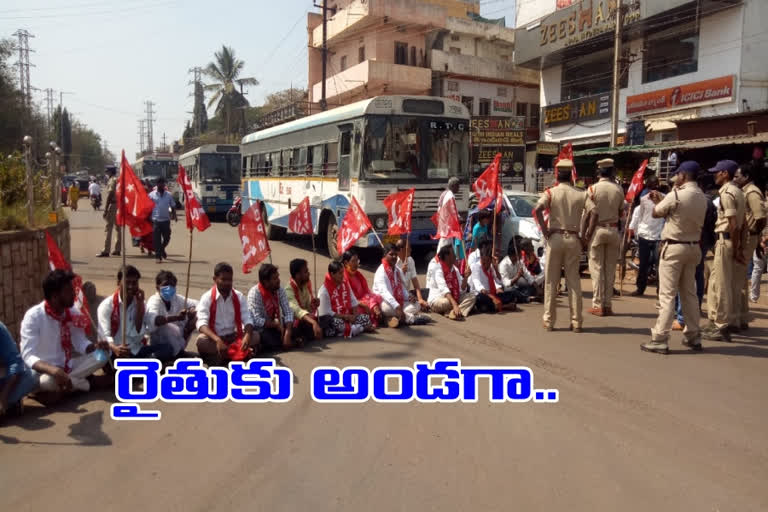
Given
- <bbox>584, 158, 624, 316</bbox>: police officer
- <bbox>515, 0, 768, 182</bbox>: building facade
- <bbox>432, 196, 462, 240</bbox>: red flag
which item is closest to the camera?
<bbox>584, 158, 624, 316</bbox>: police officer

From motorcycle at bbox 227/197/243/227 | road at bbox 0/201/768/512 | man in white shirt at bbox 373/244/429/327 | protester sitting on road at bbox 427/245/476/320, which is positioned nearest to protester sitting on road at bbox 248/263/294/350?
road at bbox 0/201/768/512

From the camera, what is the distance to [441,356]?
6.25 metres

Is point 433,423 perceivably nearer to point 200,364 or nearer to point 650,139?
point 200,364

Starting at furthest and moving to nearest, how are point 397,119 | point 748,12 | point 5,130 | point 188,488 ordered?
point 5,130 < point 748,12 < point 397,119 < point 188,488

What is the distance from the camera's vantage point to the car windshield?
39.4ft

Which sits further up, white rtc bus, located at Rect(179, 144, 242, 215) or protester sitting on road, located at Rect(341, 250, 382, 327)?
white rtc bus, located at Rect(179, 144, 242, 215)

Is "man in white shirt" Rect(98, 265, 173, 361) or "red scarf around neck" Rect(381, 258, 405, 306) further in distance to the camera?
"red scarf around neck" Rect(381, 258, 405, 306)

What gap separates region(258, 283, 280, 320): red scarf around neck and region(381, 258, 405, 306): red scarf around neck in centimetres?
171

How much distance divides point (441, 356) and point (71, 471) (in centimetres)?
354

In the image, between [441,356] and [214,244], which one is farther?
[214,244]

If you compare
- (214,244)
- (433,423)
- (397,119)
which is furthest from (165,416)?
(214,244)

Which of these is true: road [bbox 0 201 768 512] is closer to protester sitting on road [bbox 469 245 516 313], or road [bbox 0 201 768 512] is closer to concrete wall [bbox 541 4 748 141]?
protester sitting on road [bbox 469 245 516 313]

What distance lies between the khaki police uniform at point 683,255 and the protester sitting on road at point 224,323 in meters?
4.10

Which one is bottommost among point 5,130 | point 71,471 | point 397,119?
point 71,471
